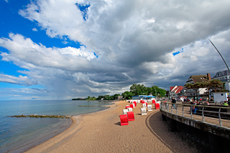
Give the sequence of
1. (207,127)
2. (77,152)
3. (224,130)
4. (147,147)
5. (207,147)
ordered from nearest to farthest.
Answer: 1. (224,130)
2. (207,127)
3. (207,147)
4. (147,147)
5. (77,152)

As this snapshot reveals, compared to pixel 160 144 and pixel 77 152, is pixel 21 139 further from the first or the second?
pixel 160 144

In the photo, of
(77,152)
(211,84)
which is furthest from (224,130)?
(211,84)

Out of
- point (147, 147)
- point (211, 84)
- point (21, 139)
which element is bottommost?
point (21, 139)

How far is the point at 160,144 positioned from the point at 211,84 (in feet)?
102

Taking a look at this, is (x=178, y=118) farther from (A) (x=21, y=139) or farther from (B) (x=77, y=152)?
(A) (x=21, y=139)

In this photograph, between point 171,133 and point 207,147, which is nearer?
point 207,147

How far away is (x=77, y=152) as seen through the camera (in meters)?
8.77

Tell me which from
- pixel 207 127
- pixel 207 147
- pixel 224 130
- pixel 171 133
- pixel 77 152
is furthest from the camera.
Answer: pixel 171 133

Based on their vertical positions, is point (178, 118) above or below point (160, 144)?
above

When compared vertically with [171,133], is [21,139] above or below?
below

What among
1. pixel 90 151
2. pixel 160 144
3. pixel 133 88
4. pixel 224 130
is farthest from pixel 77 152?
pixel 133 88

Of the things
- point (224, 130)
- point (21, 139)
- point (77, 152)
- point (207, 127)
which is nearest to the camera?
point (224, 130)

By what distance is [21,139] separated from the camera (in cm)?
1427

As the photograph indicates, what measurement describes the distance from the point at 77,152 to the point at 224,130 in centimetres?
855
